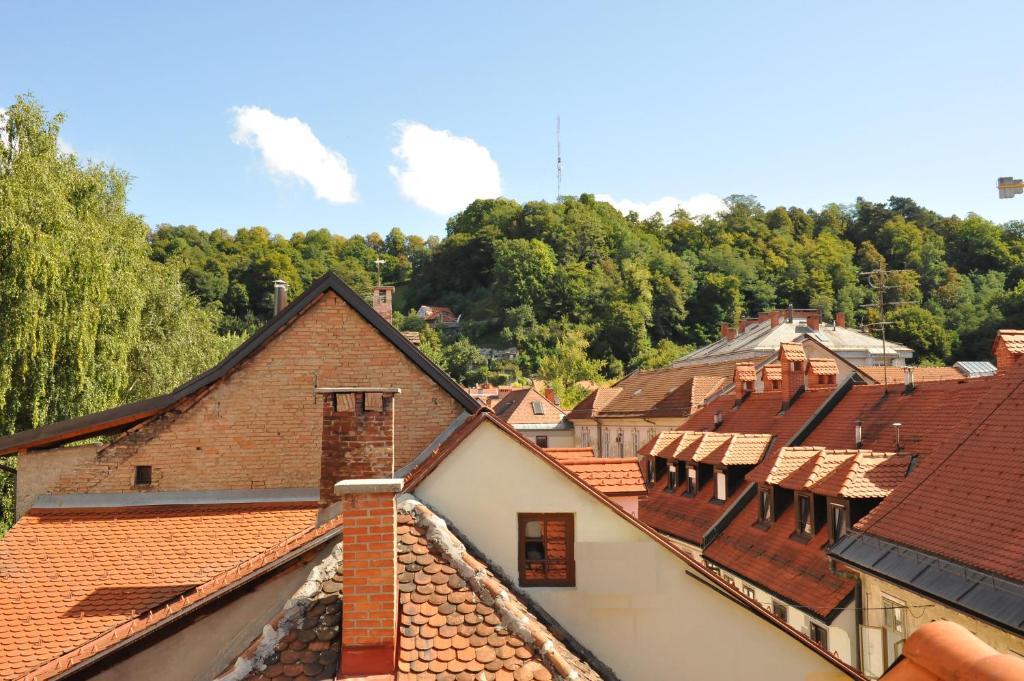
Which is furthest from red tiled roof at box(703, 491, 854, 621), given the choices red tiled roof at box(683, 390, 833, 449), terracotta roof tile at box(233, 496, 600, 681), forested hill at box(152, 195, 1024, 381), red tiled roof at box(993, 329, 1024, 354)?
forested hill at box(152, 195, 1024, 381)

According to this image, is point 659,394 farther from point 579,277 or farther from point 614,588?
point 579,277

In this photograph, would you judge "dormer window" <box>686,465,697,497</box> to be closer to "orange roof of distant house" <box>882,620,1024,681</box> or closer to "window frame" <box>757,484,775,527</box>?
"window frame" <box>757,484,775,527</box>

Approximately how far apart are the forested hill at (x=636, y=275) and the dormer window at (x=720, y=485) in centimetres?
5780

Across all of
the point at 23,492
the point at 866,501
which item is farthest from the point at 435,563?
the point at 866,501

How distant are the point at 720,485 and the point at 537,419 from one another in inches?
1219

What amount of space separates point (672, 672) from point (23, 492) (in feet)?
30.0

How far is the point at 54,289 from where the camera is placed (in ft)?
59.0

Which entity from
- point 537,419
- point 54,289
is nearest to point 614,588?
point 54,289

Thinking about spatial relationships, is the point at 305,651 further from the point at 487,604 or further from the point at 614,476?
the point at 614,476

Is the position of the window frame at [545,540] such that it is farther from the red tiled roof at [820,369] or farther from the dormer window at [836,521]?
the red tiled roof at [820,369]

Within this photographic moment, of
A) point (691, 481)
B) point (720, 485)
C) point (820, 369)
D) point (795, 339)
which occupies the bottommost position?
point (691, 481)

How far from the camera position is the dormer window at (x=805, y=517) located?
1672 centimetres

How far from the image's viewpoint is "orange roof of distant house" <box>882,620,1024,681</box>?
3496mm

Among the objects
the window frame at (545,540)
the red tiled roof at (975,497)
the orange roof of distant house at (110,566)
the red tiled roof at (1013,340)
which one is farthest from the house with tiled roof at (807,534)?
the orange roof of distant house at (110,566)
